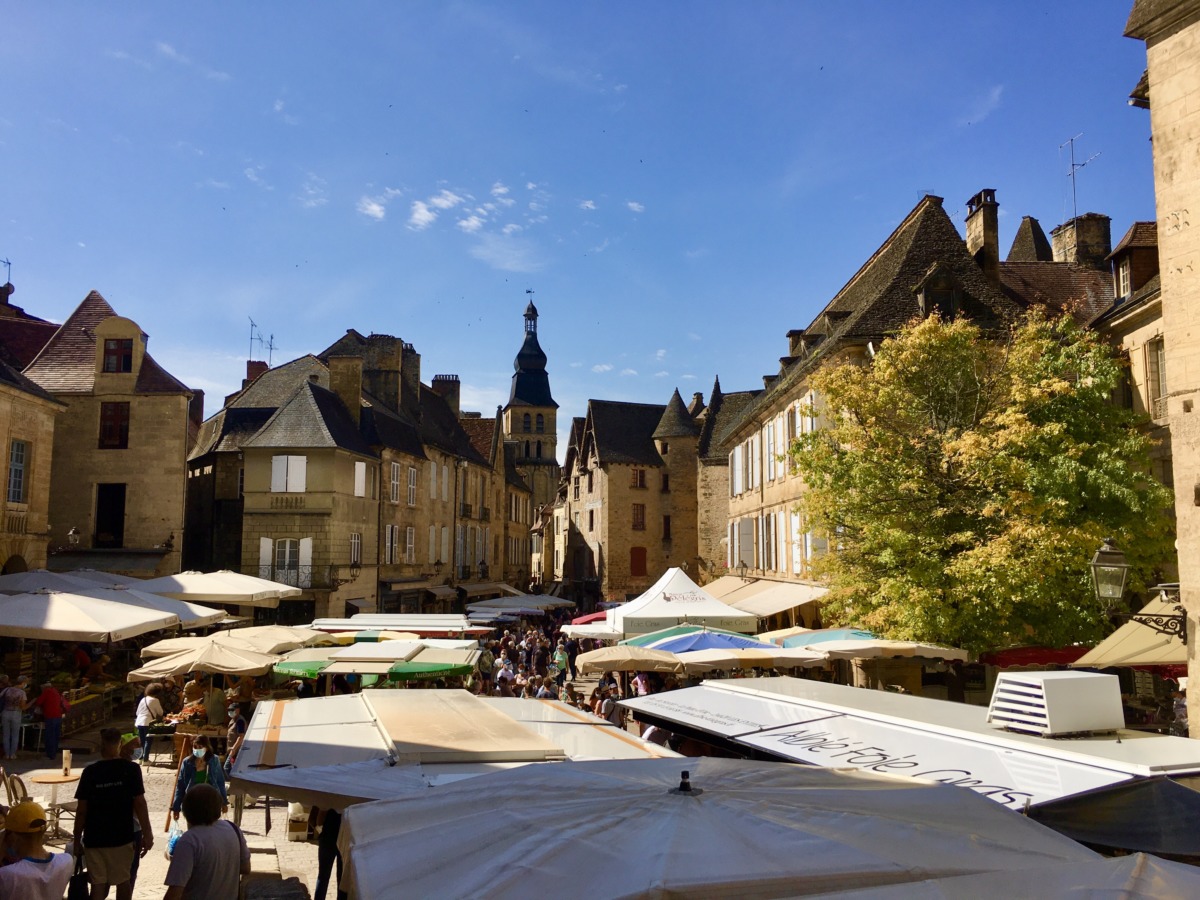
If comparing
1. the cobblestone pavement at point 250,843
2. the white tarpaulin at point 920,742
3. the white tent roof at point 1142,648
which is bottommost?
the cobblestone pavement at point 250,843

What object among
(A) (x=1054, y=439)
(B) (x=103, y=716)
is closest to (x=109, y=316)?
(B) (x=103, y=716)

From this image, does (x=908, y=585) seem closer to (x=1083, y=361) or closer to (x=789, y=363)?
(x=1083, y=361)

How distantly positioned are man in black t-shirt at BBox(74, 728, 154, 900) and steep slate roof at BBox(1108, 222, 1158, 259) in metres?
18.4

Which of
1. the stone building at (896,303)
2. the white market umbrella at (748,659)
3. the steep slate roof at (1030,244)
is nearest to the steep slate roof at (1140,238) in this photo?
the stone building at (896,303)

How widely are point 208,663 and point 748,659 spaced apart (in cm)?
707

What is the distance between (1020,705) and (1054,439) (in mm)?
8616

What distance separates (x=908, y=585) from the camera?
1370cm

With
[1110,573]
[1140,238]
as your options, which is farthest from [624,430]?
[1110,573]

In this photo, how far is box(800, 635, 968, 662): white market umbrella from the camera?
13.0 m

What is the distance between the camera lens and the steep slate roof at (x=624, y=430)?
48.4 meters

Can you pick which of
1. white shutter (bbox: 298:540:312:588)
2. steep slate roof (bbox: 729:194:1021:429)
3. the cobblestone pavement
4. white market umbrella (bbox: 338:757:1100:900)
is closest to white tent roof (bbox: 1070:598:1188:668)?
white market umbrella (bbox: 338:757:1100:900)

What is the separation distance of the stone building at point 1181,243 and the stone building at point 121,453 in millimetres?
23632

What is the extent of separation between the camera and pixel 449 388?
4828 cm

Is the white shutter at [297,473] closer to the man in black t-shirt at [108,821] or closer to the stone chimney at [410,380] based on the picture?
the stone chimney at [410,380]
